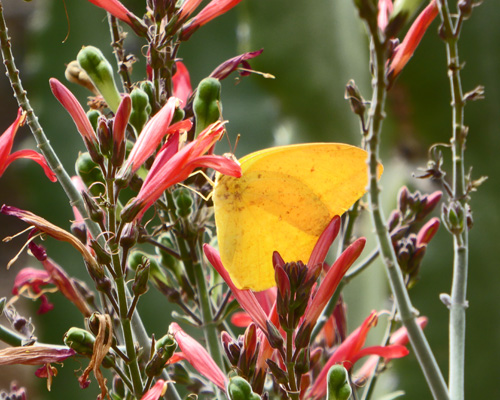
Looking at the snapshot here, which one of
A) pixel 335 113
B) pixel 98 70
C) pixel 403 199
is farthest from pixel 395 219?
pixel 335 113

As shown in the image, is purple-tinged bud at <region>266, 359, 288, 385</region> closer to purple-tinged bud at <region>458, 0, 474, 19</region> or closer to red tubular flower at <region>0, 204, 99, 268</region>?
red tubular flower at <region>0, 204, 99, 268</region>

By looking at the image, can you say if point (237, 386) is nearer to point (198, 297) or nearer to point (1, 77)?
point (198, 297)

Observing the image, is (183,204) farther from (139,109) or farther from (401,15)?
(401,15)

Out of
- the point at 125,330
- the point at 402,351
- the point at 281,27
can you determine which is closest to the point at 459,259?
the point at 402,351

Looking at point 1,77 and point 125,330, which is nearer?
point 125,330

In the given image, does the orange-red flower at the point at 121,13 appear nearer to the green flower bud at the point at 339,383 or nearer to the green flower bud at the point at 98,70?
the green flower bud at the point at 98,70

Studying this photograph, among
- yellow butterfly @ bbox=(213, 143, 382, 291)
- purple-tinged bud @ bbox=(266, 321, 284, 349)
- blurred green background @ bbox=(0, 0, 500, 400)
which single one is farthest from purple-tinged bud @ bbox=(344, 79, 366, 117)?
blurred green background @ bbox=(0, 0, 500, 400)
